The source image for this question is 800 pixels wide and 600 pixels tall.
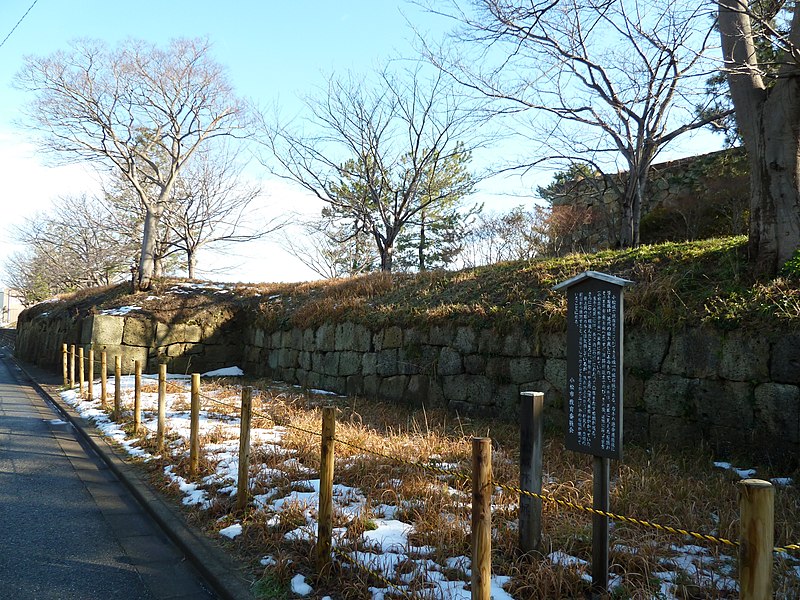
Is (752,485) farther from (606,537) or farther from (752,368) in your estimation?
(752,368)

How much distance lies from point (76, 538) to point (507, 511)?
3.49 m

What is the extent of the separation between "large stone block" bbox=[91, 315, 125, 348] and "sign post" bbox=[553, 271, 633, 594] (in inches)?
560

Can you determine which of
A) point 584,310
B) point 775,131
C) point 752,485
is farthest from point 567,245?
point 752,485

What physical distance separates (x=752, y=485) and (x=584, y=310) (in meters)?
1.70

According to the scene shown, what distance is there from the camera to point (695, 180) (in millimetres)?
14695

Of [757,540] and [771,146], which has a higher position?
[771,146]

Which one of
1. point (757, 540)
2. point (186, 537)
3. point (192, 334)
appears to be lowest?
point (186, 537)

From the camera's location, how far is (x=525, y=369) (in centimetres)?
736

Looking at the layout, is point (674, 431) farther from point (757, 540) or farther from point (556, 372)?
point (757, 540)

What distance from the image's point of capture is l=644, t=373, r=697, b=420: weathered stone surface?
5.72m

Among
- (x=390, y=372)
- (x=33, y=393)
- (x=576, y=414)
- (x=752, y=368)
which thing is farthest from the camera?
(x=33, y=393)

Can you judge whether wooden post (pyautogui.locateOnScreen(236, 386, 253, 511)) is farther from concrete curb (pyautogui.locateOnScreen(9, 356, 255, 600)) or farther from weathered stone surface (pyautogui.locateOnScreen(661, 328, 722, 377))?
weathered stone surface (pyautogui.locateOnScreen(661, 328, 722, 377))

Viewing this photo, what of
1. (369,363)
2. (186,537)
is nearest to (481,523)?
(186,537)

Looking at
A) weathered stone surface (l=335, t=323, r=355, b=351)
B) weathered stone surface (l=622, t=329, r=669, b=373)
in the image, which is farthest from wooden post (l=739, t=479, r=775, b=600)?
weathered stone surface (l=335, t=323, r=355, b=351)
